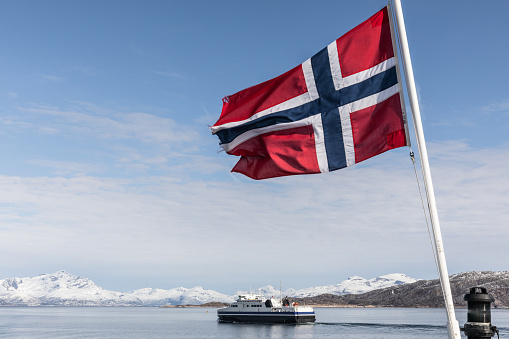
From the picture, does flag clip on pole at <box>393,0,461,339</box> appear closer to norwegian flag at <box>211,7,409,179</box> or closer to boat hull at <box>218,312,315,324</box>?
norwegian flag at <box>211,7,409,179</box>

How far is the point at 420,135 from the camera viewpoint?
9266 mm

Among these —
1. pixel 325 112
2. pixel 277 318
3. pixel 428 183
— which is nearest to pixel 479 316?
pixel 428 183

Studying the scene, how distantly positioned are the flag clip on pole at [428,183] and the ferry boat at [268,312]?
410 ft

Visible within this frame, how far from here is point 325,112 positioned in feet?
41.9

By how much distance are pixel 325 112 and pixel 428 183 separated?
13.5ft

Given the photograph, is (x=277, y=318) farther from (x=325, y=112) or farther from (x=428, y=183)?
(x=428, y=183)

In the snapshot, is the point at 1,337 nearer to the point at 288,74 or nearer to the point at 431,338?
the point at 431,338

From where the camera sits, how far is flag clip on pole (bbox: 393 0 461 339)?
906cm

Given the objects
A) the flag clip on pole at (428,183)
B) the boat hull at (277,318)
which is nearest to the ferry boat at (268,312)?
the boat hull at (277,318)

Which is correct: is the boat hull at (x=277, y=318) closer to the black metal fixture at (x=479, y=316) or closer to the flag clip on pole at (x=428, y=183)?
the black metal fixture at (x=479, y=316)

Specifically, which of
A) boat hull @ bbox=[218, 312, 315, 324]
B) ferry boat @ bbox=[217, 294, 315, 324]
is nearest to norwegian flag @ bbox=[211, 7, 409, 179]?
boat hull @ bbox=[218, 312, 315, 324]

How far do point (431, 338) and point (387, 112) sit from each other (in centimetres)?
10189

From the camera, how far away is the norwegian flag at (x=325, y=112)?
1145 centimetres

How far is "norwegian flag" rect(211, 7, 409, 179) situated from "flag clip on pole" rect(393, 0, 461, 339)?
Answer: 1.35 meters
